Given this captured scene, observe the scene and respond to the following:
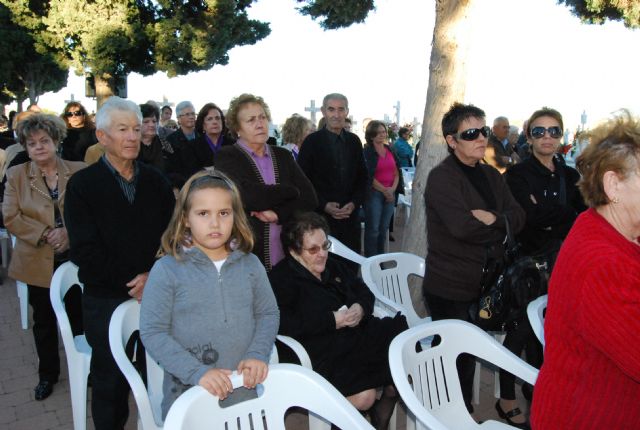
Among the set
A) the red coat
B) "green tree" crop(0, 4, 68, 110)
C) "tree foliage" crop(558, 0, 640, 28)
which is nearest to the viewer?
the red coat

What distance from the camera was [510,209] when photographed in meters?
3.07

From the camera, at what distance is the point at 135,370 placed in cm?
226

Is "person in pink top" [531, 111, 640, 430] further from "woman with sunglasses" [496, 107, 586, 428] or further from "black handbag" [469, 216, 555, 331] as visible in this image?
"woman with sunglasses" [496, 107, 586, 428]

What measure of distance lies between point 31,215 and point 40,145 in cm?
51

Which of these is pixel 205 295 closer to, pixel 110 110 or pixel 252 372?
pixel 252 372

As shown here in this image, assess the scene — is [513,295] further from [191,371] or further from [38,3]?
[38,3]

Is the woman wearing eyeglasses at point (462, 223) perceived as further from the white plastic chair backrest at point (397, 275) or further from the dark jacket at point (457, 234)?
the white plastic chair backrest at point (397, 275)

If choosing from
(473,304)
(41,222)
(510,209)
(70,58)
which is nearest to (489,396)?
(473,304)

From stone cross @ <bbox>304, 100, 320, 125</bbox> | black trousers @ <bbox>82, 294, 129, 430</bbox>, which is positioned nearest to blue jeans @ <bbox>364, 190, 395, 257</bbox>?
black trousers @ <bbox>82, 294, 129, 430</bbox>

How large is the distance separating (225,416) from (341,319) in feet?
3.61

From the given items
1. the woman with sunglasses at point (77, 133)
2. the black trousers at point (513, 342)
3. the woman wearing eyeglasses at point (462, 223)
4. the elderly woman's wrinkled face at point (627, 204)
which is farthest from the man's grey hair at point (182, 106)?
the elderly woman's wrinkled face at point (627, 204)

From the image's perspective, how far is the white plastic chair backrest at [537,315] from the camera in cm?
259

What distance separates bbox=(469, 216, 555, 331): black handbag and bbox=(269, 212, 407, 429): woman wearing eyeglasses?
0.46 m

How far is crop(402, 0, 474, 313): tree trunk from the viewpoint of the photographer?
458 centimetres
